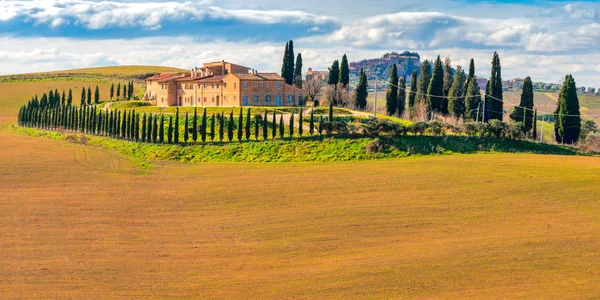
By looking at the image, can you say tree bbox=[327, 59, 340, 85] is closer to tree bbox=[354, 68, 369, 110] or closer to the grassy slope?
tree bbox=[354, 68, 369, 110]

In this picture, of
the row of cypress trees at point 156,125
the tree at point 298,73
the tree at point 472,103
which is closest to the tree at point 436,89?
the tree at point 472,103

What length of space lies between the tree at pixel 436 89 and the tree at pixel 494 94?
20.3ft

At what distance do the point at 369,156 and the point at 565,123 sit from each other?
2637 cm

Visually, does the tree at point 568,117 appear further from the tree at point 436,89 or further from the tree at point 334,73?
the tree at point 334,73

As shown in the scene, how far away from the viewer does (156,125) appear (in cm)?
6600

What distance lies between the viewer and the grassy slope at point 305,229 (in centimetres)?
2848

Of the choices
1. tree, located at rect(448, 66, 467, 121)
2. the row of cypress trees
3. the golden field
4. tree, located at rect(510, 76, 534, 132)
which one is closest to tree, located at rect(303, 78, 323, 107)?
tree, located at rect(448, 66, 467, 121)

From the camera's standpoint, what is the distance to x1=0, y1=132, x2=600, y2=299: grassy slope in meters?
28.5

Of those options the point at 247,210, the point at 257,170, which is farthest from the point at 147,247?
the point at 257,170

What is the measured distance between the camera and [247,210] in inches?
1614

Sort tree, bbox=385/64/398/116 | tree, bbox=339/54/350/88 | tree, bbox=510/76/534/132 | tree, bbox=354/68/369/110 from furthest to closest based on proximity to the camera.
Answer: tree, bbox=339/54/350/88 < tree, bbox=354/68/369/110 < tree, bbox=385/64/398/116 < tree, bbox=510/76/534/132

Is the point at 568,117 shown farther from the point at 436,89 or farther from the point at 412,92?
the point at 412,92

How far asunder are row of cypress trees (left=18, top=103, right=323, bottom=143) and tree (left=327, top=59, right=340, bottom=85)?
930 inches

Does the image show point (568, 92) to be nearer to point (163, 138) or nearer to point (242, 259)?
point (163, 138)
